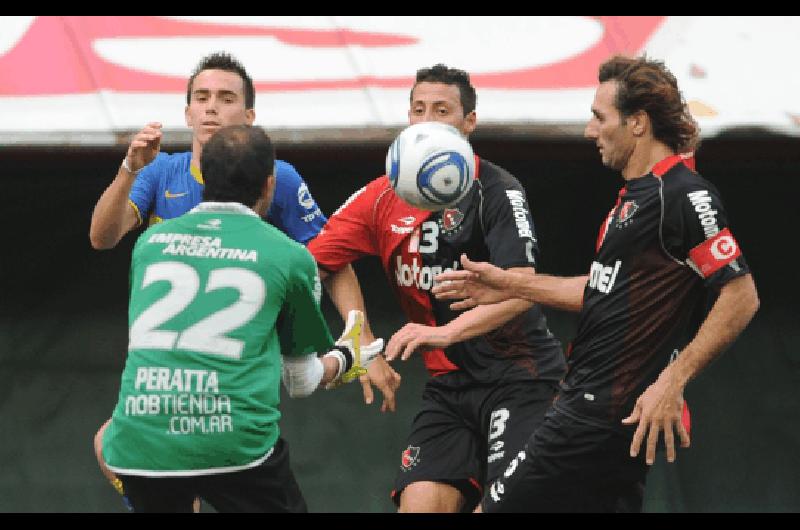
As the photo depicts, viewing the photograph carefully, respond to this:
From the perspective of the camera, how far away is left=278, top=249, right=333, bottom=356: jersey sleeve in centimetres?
403

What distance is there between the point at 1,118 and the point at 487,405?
9.74ft

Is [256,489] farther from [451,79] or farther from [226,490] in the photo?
[451,79]

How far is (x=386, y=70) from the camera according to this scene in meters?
6.56

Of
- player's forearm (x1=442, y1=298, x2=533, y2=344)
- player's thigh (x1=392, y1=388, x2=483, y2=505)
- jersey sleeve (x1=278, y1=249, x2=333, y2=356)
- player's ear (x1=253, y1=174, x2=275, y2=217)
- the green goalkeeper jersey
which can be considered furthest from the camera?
player's thigh (x1=392, y1=388, x2=483, y2=505)

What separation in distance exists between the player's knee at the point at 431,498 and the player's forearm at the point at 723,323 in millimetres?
1238

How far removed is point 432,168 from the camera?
4773 millimetres

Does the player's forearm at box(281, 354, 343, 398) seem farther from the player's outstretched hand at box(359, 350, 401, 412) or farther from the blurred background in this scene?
the blurred background

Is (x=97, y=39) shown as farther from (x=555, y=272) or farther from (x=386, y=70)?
(x=555, y=272)

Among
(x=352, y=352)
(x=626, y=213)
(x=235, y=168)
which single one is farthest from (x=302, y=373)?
(x=626, y=213)

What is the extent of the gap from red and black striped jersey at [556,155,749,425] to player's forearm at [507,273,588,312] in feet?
0.45

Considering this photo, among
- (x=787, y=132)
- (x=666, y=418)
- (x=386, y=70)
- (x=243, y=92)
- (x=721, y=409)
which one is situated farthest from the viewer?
(x=721, y=409)

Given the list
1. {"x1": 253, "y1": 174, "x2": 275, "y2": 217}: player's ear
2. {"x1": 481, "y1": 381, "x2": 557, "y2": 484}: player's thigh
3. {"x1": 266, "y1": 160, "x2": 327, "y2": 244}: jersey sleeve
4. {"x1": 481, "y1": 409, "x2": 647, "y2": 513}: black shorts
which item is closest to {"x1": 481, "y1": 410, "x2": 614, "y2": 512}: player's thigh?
{"x1": 481, "y1": 409, "x2": 647, "y2": 513}: black shorts

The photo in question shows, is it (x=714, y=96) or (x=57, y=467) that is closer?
(x=714, y=96)

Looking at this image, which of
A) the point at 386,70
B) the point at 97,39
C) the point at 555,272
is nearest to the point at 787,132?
the point at 555,272
